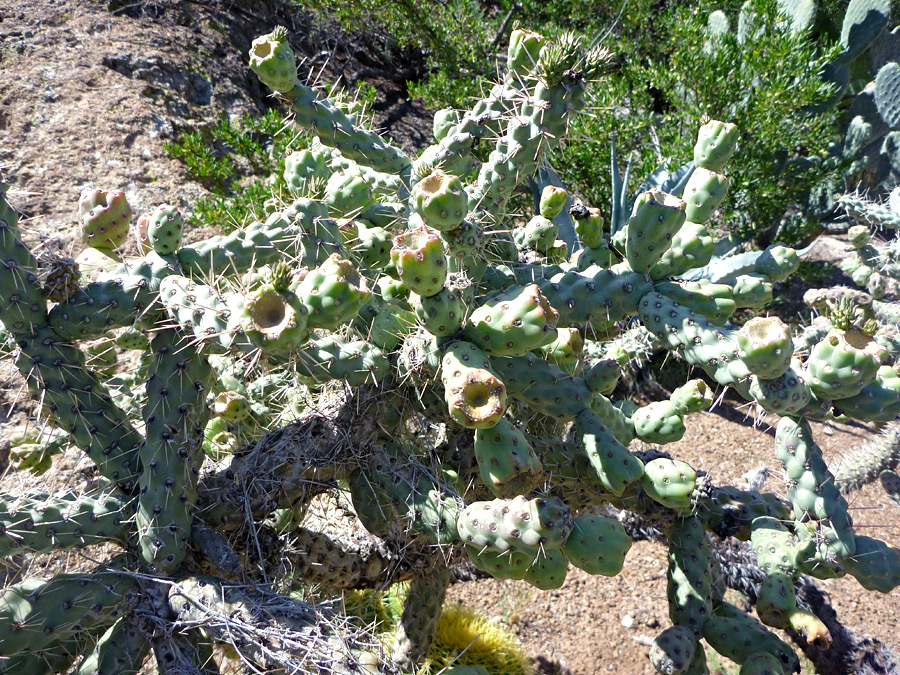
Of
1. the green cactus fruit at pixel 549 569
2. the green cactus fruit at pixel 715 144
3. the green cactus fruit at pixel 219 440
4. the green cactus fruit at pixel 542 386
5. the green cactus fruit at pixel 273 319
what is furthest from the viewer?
the green cactus fruit at pixel 219 440

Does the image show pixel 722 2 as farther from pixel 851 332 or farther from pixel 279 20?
pixel 851 332

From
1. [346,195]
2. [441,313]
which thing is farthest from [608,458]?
[346,195]

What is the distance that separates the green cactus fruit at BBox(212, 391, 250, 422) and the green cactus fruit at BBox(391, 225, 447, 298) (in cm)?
122

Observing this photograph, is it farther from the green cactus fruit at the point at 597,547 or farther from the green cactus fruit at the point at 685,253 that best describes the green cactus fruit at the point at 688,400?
the green cactus fruit at the point at 597,547

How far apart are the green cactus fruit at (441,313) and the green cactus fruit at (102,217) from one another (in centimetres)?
98

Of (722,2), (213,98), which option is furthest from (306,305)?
(722,2)

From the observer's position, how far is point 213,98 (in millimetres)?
5355

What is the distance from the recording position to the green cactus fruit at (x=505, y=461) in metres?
1.53

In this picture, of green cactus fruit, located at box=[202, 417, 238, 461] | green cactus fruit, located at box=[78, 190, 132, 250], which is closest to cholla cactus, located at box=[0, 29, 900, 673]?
green cactus fruit, located at box=[78, 190, 132, 250]

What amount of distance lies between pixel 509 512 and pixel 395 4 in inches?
254

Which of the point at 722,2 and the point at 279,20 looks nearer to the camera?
the point at 722,2

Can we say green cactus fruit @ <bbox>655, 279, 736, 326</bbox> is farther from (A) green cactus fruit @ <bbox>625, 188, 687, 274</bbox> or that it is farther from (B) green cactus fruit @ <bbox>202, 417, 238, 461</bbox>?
(B) green cactus fruit @ <bbox>202, 417, 238, 461</bbox>

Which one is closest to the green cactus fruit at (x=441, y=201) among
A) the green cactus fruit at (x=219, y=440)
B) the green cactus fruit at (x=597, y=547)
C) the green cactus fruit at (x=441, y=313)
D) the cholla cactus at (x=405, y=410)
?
the cholla cactus at (x=405, y=410)

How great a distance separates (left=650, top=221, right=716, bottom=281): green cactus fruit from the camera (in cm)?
194
